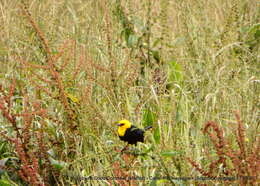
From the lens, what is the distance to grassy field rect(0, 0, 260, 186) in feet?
6.31

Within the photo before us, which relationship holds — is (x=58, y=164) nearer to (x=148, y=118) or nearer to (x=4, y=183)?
(x=4, y=183)

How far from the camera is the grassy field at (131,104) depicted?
1922mm

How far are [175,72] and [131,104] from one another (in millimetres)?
484

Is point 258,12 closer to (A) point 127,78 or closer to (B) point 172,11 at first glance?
(B) point 172,11

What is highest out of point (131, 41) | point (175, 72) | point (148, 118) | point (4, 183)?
point (131, 41)

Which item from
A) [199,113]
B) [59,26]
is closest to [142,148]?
[199,113]

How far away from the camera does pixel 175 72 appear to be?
2955 millimetres

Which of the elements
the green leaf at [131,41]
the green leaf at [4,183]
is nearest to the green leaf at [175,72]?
the green leaf at [131,41]

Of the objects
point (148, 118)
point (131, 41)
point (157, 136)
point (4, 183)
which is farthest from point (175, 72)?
point (4, 183)

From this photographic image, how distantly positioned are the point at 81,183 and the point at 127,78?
0.90m

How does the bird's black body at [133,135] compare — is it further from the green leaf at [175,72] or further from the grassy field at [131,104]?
the green leaf at [175,72]

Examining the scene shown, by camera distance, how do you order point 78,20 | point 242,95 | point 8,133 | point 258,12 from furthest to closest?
1. point 78,20
2. point 258,12
3. point 242,95
4. point 8,133

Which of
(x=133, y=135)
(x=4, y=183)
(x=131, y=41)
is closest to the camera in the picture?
(x=133, y=135)

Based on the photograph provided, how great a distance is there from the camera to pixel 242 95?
99.3 inches
